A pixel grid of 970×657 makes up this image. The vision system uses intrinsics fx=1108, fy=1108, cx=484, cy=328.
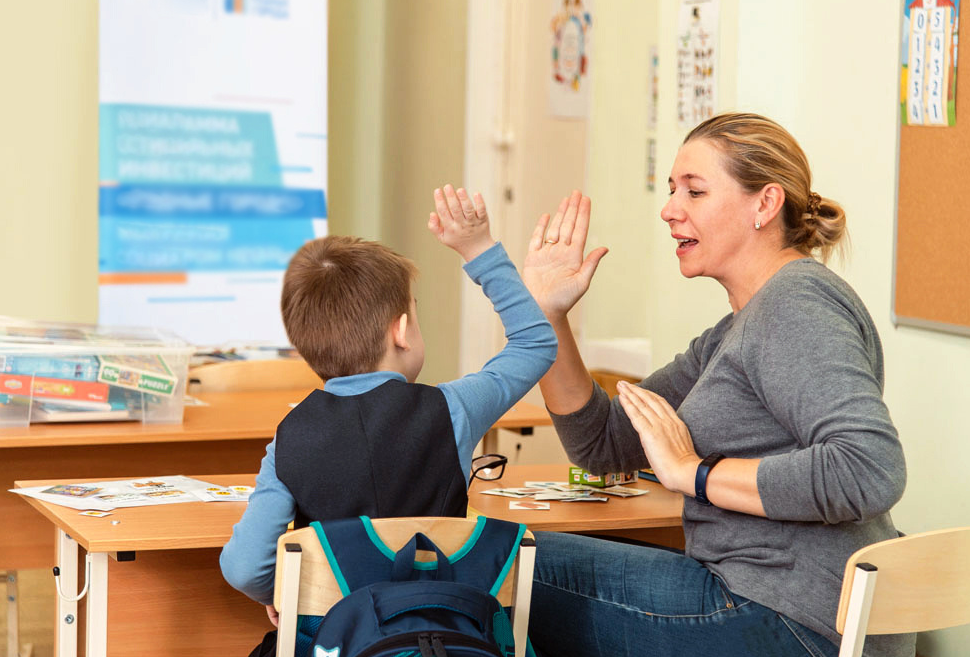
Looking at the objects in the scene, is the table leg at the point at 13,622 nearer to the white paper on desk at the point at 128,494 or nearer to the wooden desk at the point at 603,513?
the white paper on desk at the point at 128,494

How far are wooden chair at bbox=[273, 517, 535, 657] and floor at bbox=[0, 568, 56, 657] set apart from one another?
6.33 ft

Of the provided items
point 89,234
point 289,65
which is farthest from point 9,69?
point 289,65

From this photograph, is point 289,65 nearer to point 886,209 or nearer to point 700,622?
point 886,209

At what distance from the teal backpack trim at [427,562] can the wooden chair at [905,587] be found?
1.49ft

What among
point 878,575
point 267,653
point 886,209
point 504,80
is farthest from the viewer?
point 504,80

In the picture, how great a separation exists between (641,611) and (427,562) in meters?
0.43

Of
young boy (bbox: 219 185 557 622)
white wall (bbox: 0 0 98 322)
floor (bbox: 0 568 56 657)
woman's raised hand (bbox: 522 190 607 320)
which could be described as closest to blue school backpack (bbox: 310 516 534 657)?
young boy (bbox: 219 185 557 622)

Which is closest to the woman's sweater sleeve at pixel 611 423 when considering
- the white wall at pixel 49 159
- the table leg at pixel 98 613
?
the table leg at pixel 98 613

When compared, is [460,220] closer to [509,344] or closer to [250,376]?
[509,344]

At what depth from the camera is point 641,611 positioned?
1749 millimetres

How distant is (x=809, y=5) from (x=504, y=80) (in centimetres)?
293

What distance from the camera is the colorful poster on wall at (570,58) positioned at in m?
5.64

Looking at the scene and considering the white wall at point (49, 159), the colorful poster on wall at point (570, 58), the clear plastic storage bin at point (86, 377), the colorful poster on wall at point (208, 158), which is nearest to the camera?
the clear plastic storage bin at point (86, 377)

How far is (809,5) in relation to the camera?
2.88m
